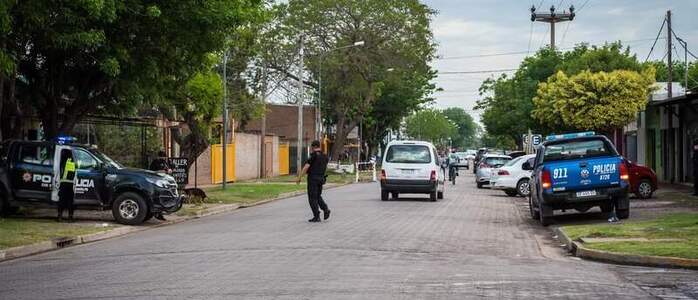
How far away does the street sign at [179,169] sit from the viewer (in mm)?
24062

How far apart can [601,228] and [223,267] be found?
27.0 feet

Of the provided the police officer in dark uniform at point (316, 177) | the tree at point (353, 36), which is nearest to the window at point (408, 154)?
the police officer in dark uniform at point (316, 177)

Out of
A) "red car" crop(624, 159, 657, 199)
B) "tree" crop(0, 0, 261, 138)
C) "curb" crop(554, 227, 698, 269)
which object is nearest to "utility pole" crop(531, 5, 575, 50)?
"red car" crop(624, 159, 657, 199)

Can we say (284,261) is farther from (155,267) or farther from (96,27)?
(96,27)

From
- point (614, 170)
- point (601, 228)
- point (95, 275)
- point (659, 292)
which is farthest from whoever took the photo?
point (614, 170)

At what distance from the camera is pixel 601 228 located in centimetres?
1620

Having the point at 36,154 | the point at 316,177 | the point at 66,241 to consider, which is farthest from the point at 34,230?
the point at 316,177

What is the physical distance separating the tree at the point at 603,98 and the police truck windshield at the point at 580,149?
17099 millimetres

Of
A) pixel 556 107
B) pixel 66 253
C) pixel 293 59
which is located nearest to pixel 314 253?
pixel 66 253

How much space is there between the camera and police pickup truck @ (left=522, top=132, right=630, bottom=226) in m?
17.8

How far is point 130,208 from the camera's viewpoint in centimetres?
1902

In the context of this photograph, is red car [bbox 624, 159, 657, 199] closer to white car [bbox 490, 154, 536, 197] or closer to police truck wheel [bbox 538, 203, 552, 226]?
white car [bbox 490, 154, 536, 197]

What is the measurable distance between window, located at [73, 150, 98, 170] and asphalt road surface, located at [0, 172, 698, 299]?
2508mm

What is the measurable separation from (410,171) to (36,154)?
37.7 ft
